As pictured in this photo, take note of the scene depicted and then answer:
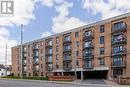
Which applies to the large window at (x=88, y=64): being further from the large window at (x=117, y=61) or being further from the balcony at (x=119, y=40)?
the balcony at (x=119, y=40)

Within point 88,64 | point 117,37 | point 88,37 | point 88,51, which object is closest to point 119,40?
point 117,37

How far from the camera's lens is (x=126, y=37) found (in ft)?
176

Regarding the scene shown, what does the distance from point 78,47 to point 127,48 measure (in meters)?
16.5

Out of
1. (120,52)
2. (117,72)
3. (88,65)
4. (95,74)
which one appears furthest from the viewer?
(95,74)

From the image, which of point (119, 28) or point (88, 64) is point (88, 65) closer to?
point (88, 64)

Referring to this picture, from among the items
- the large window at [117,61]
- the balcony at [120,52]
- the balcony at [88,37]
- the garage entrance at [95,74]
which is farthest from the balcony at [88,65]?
the balcony at [120,52]

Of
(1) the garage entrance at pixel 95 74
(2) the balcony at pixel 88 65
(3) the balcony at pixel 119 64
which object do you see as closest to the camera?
(3) the balcony at pixel 119 64

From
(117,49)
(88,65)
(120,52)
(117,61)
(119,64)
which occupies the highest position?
(117,49)

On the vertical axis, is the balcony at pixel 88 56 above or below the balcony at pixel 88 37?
below

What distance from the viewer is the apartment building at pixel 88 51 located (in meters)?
54.5

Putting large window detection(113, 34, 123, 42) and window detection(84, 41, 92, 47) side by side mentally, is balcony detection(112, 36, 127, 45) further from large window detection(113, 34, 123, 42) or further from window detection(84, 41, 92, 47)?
window detection(84, 41, 92, 47)

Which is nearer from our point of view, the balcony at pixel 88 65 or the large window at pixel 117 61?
the large window at pixel 117 61

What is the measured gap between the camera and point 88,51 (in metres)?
63.9

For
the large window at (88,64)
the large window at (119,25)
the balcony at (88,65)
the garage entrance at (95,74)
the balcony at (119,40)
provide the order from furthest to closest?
the large window at (88,64), the balcony at (88,65), the garage entrance at (95,74), the large window at (119,25), the balcony at (119,40)
